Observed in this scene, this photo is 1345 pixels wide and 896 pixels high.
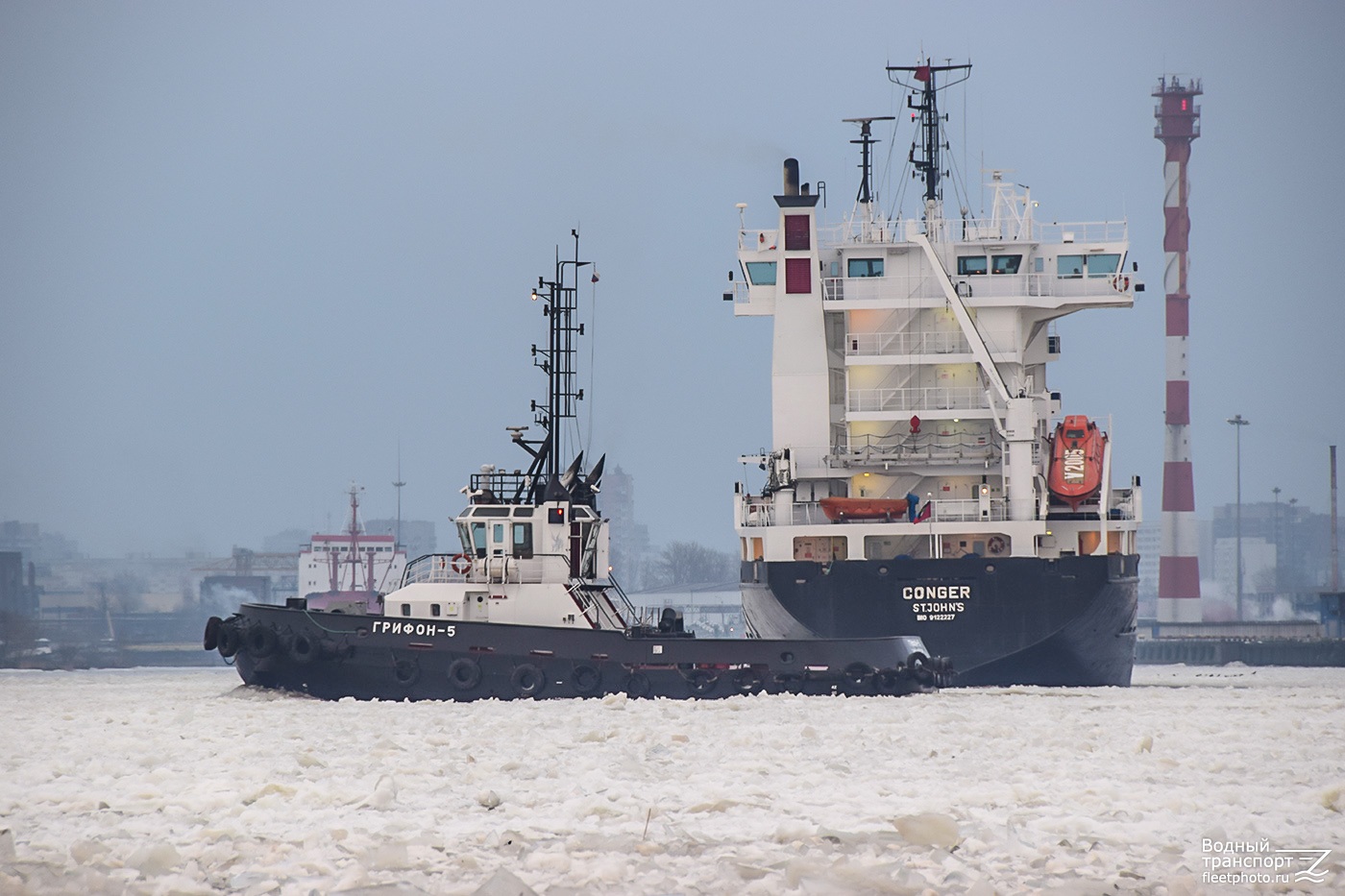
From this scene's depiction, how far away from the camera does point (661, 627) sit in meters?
29.6

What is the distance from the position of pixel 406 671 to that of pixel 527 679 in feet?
6.23

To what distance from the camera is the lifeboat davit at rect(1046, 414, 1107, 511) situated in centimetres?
3450

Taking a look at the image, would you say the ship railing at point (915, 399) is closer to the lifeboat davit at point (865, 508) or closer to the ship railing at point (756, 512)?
the ship railing at point (756, 512)

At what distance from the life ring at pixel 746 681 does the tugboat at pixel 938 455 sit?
565 cm

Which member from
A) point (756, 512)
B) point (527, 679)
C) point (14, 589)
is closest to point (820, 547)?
point (756, 512)

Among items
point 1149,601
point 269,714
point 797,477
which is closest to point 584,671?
point 269,714

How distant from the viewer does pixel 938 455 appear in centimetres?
3569

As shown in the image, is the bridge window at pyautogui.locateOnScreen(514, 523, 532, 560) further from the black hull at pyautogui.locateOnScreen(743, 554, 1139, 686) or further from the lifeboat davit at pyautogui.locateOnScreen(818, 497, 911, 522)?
the lifeboat davit at pyautogui.locateOnScreen(818, 497, 911, 522)

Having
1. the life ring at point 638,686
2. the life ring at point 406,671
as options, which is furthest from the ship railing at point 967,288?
the life ring at point 406,671

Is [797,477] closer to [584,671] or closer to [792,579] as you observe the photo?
[792,579]

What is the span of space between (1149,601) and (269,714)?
464ft

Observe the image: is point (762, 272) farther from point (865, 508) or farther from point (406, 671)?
point (406, 671)

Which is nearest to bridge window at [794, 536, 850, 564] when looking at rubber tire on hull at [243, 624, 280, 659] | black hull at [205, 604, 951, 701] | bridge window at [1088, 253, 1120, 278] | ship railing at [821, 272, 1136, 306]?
ship railing at [821, 272, 1136, 306]

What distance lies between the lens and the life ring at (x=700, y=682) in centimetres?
2748
